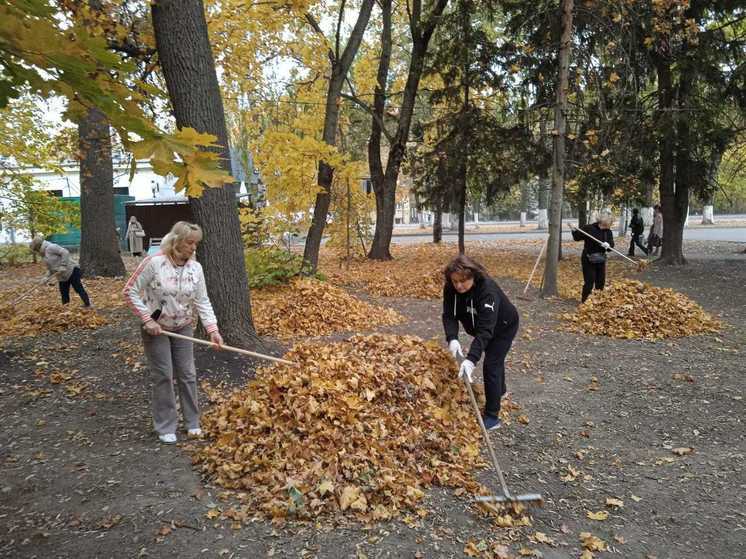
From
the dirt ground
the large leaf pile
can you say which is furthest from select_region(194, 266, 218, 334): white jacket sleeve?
the dirt ground

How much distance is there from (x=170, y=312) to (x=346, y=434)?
1.52 meters

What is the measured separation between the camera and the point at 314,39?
1085cm

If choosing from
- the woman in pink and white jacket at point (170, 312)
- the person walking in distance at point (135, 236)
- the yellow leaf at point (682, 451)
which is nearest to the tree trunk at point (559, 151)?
the yellow leaf at point (682, 451)

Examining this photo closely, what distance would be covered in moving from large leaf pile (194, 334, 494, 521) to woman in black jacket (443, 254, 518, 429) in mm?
305

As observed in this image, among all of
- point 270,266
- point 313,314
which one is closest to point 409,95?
point 270,266

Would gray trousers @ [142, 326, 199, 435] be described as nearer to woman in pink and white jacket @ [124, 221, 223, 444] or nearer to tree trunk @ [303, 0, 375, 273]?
woman in pink and white jacket @ [124, 221, 223, 444]

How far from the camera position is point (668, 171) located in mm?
12680

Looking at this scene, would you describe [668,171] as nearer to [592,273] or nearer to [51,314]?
[592,273]

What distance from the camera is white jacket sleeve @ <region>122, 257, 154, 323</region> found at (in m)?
3.51

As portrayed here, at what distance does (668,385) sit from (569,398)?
3.74 ft

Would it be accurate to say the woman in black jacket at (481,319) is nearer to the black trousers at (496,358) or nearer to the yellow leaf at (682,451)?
the black trousers at (496,358)

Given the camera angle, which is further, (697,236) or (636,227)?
(697,236)

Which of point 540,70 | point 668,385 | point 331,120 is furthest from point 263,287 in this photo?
point 540,70

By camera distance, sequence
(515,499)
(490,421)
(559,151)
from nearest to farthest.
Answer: (515,499) → (490,421) → (559,151)
